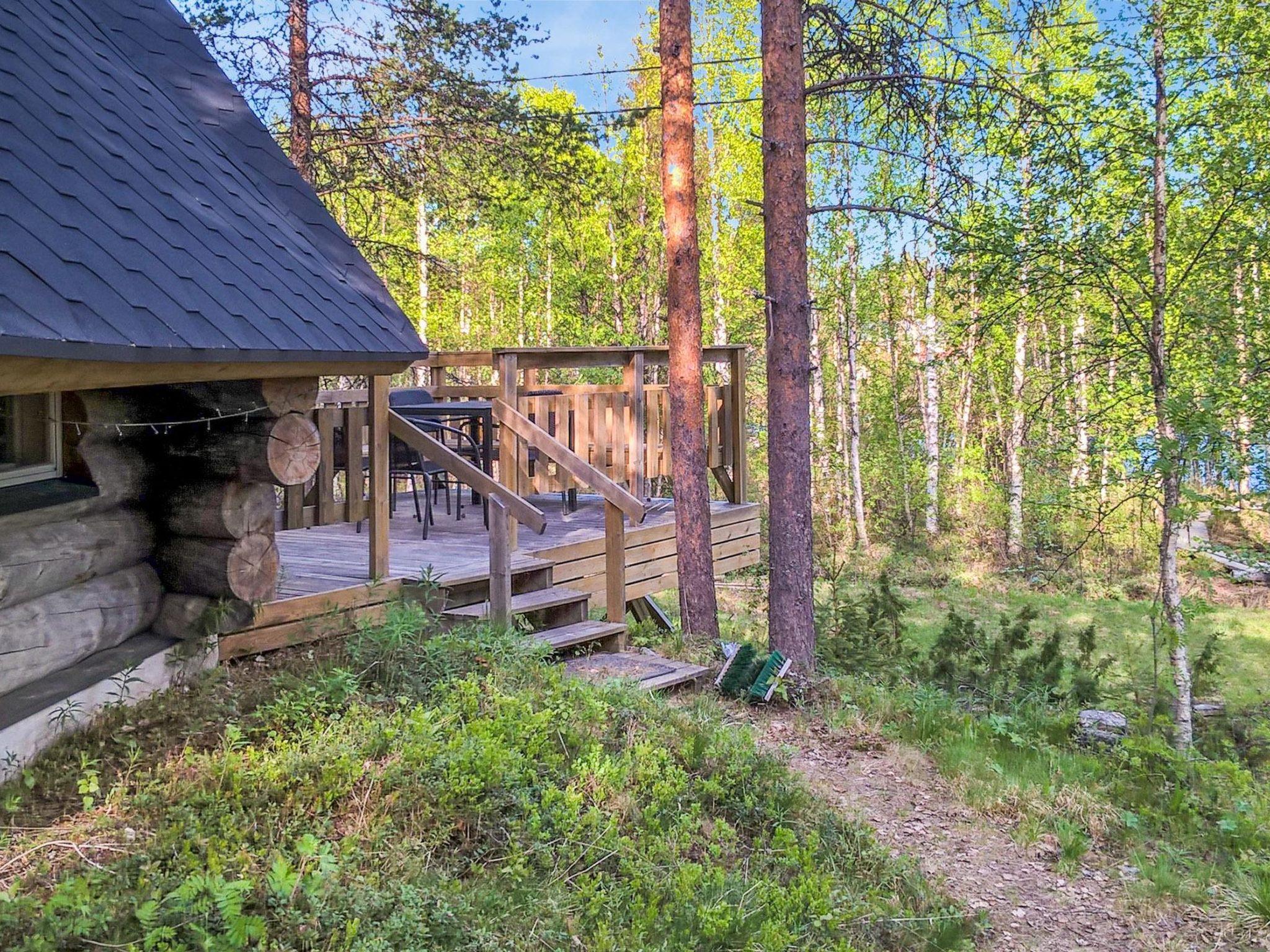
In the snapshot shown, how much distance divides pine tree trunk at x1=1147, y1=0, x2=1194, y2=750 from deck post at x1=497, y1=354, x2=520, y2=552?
4.90 metres

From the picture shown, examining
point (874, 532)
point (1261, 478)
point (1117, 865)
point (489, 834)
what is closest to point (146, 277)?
point (489, 834)

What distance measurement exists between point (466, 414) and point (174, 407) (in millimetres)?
3439

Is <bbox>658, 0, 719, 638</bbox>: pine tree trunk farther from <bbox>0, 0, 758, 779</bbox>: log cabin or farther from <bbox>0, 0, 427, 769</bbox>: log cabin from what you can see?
<bbox>0, 0, 427, 769</bbox>: log cabin

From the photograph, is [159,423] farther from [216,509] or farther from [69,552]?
[69,552]

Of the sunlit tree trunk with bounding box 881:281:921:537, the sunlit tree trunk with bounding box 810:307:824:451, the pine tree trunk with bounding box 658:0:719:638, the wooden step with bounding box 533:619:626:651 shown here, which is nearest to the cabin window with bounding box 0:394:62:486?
the wooden step with bounding box 533:619:626:651

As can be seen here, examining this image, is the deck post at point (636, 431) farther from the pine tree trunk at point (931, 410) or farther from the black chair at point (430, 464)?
the pine tree trunk at point (931, 410)

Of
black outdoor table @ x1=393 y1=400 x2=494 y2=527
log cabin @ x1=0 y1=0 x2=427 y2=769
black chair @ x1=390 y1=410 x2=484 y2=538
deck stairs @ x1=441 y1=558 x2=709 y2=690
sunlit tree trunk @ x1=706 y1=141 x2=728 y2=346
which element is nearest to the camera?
log cabin @ x1=0 y1=0 x2=427 y2=769

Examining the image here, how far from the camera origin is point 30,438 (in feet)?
13.0

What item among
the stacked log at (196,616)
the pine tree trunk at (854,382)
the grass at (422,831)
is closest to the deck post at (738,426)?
the grass at (422,831)

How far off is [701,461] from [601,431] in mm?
1164

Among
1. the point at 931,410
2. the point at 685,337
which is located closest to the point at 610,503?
the point at 685,337

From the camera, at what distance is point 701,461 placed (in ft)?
27.1

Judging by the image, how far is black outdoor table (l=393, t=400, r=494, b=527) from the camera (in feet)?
25.0

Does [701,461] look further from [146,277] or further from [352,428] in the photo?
[146,277]
